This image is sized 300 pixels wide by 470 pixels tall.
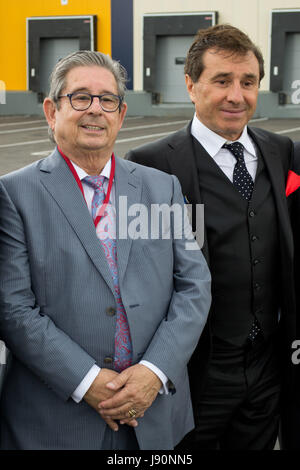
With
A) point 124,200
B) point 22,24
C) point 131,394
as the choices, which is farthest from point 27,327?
point 22,24

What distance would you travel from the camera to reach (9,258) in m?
1.77

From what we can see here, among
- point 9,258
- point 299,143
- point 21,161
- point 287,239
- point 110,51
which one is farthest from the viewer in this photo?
point 110,51

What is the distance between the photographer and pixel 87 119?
1.89 m

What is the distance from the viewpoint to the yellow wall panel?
18375 mm

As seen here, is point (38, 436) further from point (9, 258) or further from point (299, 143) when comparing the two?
point (299, 143)

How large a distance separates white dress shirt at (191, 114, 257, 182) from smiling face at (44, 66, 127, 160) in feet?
1.66

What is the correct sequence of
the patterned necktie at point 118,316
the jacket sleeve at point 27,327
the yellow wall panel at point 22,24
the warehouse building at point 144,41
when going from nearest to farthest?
the jacket sleeve at point 27,327, the patterned necktie at point 118,316, the warehouse building at point 144,41, the yellow wall panel at point 22,24

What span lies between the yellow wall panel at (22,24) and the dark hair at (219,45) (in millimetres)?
16872

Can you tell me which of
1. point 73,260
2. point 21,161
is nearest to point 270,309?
point 73,260

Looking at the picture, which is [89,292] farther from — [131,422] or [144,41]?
[144,41]

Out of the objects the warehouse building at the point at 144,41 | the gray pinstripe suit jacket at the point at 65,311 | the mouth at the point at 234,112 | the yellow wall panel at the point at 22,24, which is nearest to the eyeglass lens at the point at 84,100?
the gray pinstripe suit jacket at the point at 65,311

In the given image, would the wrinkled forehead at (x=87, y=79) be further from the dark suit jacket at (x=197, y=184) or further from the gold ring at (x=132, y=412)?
the gold ring at (x=132, y=412)

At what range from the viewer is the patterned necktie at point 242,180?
2271 mm
